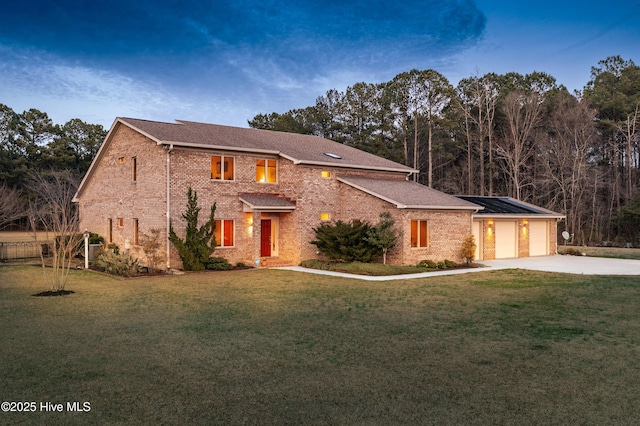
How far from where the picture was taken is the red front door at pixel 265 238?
71.5 ft

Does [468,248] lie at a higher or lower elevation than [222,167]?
lower

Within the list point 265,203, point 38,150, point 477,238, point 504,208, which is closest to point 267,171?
point 265,203

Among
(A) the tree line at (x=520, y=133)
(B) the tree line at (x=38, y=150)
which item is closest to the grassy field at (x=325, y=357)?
(A) the tree line at (x=520, y=133)

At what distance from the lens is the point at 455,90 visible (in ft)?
140

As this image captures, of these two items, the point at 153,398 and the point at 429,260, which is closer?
the point at 153,398

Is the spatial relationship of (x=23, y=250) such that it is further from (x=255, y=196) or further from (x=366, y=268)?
(x=366, y=268)

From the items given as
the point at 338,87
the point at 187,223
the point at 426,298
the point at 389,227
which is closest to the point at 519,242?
the point at 389,227

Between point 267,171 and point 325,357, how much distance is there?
15718 millimetres

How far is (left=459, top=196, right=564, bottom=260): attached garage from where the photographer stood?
23656 millimetres

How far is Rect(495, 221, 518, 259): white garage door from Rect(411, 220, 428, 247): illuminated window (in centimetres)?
625

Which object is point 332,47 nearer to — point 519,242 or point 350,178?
Result: point 350,178

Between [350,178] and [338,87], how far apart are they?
29696 millimetres

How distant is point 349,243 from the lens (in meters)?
19.6

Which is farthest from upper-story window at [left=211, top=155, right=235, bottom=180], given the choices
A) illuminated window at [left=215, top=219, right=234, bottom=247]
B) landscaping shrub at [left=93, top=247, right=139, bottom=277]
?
landscaping shrub at [left=93, top=247, right=139, bottom=277]
